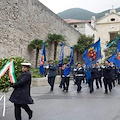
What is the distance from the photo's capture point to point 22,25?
57.2ft

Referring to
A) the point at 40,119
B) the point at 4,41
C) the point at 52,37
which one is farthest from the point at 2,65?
the point at 52,37

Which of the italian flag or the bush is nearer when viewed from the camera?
the italian flag

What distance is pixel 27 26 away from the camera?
60.1ft

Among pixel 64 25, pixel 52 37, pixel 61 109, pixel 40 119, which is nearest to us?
pixel 40 119

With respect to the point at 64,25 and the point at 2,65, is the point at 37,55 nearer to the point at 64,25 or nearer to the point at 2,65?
the point at 64,25

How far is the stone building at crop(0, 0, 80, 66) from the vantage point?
14906mm

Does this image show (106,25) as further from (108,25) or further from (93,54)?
(93,54)

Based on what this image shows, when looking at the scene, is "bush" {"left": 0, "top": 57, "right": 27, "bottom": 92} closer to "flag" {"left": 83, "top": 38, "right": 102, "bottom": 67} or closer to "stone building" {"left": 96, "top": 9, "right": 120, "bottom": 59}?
"flag" {"left": 83, "top": 38, "right": 102, "bottom": 67}

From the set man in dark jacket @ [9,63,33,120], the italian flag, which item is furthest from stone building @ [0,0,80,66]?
man in dark jacket @ [9,63,33,120]

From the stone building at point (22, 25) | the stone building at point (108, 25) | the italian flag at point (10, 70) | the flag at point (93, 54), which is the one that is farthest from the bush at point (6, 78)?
the stone building at point (108, 25)

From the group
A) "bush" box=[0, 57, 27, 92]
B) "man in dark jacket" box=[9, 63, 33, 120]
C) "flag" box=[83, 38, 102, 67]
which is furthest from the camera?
"flag" box=[83, 38, 102, 67]

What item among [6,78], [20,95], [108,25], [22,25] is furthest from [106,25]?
[20,95]

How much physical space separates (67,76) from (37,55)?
9.17 m

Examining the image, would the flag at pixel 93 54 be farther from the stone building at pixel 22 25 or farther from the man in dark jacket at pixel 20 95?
the stone building at pixel 22 25
